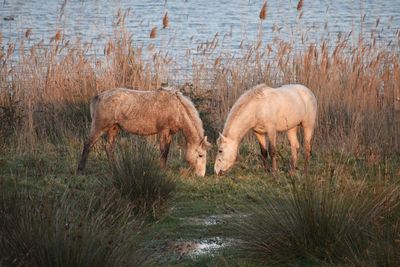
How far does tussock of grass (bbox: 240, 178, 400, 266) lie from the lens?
6.12 metres

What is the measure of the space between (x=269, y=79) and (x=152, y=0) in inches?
858

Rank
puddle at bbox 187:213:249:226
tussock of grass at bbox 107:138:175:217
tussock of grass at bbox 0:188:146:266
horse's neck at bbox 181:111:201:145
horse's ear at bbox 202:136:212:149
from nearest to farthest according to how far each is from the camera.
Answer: tussock of grass at bbox 0:188:146:266 → puddle at bbox 187:213:249:226 → tussock of grass at bbox 107:138:175:217 → horse's ear at bbox 202:136:212:149 → horse's neck at bbox 181:111:201:145

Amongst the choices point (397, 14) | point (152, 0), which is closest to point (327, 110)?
point (397, 14)

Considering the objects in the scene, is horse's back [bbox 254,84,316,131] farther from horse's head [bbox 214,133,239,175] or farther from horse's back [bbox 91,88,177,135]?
horse's back [bbox 91,88,177,135]

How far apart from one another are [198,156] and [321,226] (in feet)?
13.4

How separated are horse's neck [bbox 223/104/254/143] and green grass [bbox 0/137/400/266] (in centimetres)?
50

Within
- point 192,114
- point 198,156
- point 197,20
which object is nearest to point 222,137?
point 198,156

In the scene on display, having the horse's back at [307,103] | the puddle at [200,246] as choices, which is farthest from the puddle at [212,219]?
the horse's back at [307,103]

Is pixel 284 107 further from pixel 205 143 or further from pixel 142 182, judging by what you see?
pixel 142 182

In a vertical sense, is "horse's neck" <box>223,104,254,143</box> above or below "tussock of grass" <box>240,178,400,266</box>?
below

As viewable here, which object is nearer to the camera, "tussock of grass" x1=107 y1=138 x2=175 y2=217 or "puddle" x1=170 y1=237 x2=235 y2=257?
"puddle" x1=170 y1=237 x2=235 y2=257

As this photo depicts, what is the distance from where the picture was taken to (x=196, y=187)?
920cm

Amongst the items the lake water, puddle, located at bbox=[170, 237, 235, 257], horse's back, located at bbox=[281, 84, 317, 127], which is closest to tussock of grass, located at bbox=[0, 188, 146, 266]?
puddle, located at bbox=[170, 237, 235, 257]

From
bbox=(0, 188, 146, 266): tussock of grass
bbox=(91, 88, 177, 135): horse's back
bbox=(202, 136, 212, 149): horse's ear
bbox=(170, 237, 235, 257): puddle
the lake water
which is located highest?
bbox=(0, 188, 146, 266): tussock of grass
